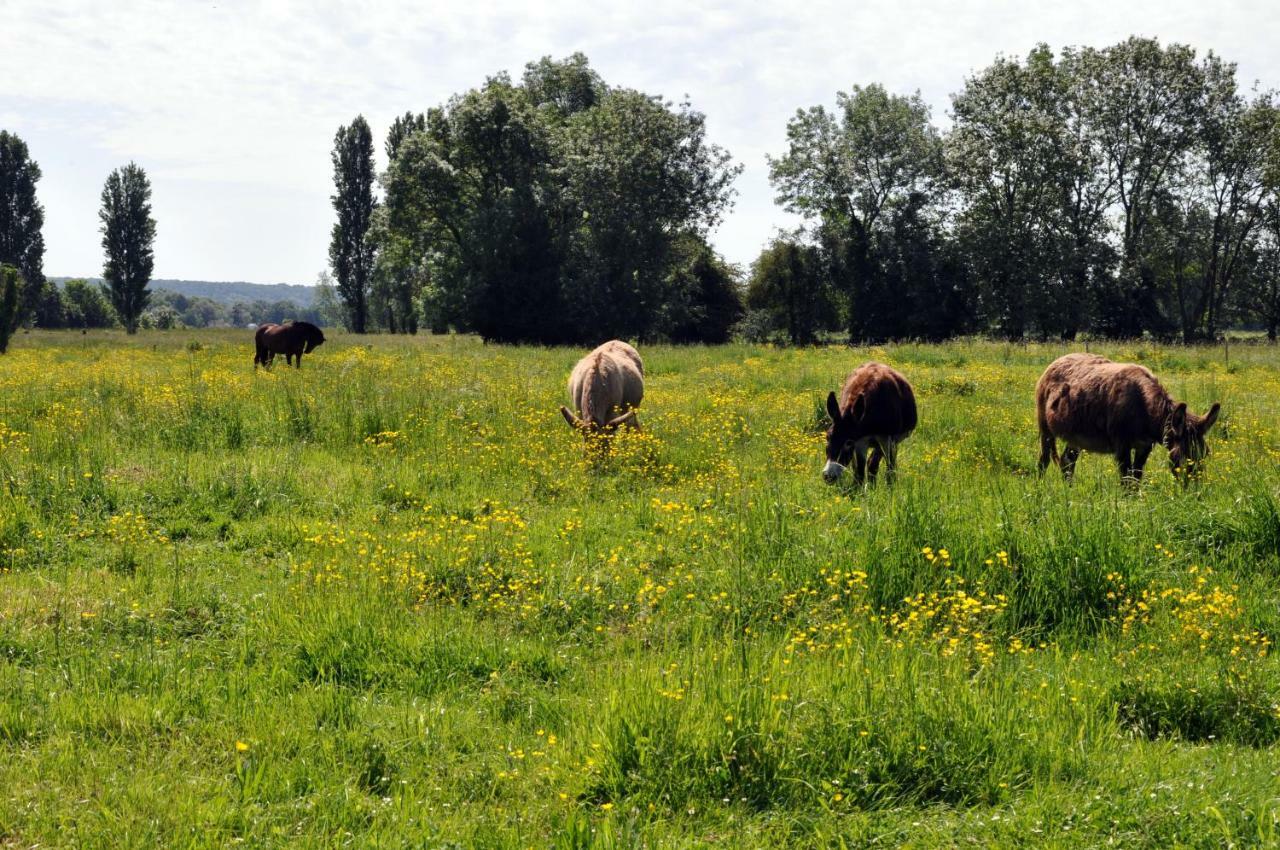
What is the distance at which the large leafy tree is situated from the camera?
244ft

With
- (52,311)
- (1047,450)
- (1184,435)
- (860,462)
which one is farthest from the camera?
(52,311)

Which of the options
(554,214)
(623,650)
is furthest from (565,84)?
(623,650)

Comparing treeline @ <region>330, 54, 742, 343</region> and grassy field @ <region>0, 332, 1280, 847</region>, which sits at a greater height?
treeline @ <region>330, 54, 742, 343</region>

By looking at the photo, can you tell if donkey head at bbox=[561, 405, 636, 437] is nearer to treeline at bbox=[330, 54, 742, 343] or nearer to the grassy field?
the grassy field

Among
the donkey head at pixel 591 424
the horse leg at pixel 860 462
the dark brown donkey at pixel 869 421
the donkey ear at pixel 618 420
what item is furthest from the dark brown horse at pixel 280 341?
the horse leg at pixel 860 462

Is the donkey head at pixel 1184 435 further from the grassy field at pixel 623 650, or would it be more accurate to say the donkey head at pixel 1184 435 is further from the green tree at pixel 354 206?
the green tree at pixel 354 206

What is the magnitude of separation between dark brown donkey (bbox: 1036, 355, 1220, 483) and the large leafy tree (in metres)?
78.9

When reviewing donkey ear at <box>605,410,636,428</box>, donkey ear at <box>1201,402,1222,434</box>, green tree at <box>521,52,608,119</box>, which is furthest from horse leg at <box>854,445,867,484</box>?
green tree at <box>521,52,608,119</box>

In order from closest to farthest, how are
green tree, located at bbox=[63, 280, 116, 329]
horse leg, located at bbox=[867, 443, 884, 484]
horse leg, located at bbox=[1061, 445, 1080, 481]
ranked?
1. horse leg, located at bbox=[867, 443, 884, 484]
2. horse leg, located at bbox=[1061, 445, 1080, 481]
3. green tree, located at bbox=[63, 280, 116, 329]

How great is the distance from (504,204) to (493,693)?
→ 134ft

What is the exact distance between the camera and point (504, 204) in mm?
43344

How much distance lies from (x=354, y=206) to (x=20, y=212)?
2795 cm

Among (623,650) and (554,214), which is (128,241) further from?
(623,650)

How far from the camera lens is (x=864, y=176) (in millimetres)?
50844
